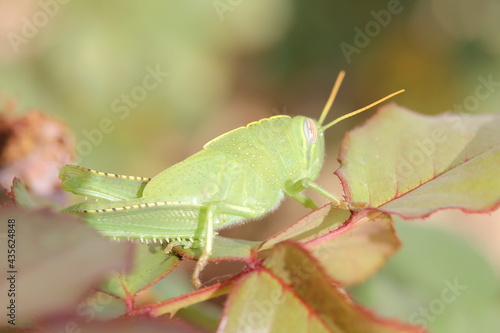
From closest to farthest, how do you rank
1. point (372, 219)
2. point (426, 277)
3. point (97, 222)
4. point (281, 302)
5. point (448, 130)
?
point (281, 302) < point (372, 219) < point (448, 130) < point (97, 222) < point (426, 277)

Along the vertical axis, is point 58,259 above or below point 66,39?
below

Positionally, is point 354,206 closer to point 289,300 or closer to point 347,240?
point 347,240

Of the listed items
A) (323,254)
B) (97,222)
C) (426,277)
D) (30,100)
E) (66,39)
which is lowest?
(426,277)

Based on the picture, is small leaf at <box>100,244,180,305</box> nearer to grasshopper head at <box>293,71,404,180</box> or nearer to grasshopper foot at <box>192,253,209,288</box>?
grasshopper foot at <box>192,253,209,288</box>

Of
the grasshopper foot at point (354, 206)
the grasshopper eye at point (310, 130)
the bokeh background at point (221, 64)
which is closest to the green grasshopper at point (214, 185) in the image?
the grasshopper eye at point (310, 130)

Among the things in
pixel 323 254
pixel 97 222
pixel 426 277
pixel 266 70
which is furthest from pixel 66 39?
pixel 323 254

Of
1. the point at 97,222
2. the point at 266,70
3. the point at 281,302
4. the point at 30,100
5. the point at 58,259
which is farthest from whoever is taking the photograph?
the point at 266,70

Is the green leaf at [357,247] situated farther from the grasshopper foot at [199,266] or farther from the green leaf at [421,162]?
the grasshopper foot at [199,266]

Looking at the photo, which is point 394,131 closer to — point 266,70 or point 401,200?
point 401,200

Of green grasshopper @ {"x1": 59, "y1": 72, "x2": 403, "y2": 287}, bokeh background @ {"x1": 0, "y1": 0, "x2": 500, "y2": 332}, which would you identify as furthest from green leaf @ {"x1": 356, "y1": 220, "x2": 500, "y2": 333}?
bokeh background @ {"x1": 0, "y1": 0, "x2": 500, "y2": 332}
